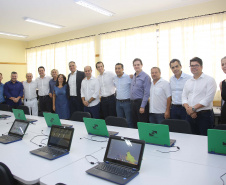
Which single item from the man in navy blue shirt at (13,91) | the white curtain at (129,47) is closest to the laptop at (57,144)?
the white curtain at (129,47)

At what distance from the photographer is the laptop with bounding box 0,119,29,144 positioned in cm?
238

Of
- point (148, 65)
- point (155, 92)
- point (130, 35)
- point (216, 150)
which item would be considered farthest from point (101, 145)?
point (130, 35)

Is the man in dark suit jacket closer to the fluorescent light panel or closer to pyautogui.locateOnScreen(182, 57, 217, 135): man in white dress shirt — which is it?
the fluorescent light panel

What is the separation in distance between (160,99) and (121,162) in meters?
2.14

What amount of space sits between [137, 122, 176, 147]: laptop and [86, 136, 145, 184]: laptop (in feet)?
1.45

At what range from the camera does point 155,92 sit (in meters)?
3.58

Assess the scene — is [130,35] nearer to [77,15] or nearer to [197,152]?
[77,15]

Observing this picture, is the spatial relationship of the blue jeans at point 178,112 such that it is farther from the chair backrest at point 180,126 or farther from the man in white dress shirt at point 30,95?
the man in white dress shirt at point 30,95

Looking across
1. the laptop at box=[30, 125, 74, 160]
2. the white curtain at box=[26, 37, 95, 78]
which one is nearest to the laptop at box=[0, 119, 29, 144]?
the laptop at box=[30, 125, 74, 160]

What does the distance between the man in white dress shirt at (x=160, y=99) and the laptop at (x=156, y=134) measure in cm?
146

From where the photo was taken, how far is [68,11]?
5.11m

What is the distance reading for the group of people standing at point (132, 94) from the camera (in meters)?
2.97

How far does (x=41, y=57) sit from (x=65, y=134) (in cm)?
687

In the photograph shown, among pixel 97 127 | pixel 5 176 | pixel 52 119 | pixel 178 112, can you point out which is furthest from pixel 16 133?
pixel 178 112
